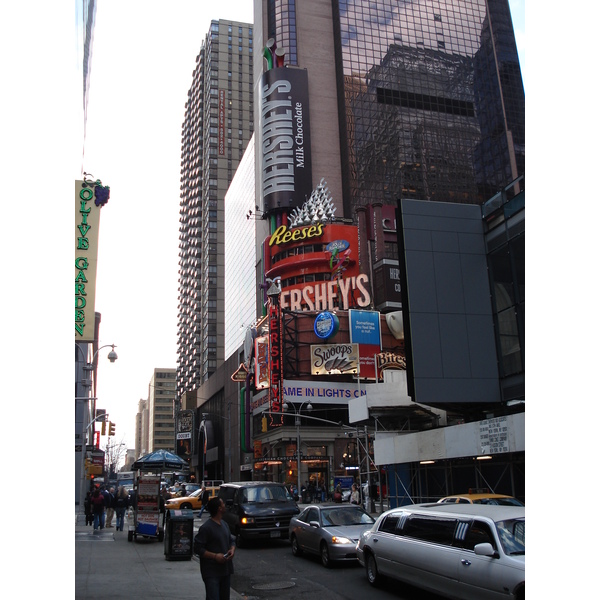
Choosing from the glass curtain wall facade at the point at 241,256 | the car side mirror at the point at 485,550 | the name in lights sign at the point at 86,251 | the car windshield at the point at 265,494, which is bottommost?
the car windshield at the point at 265,494

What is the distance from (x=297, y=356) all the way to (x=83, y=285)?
46.5 metres

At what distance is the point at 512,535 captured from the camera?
9.62m

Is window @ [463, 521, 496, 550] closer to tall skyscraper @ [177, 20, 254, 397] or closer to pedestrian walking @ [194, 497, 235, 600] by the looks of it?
pedestrian walking @ [194, 497, 235, 600]

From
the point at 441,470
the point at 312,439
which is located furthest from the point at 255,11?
the point at 441,470

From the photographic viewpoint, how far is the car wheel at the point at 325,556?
15469 millimetres

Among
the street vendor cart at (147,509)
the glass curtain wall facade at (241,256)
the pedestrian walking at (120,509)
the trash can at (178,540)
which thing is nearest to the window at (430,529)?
the trash can at (178,540)

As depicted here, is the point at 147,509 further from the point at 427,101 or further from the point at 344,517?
the point at 427,101

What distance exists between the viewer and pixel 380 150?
9025 cm

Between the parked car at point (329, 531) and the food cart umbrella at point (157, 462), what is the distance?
325 inches

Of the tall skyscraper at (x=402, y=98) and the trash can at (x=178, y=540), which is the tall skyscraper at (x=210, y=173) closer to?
the tall skyscraper at (x=402, y=98)

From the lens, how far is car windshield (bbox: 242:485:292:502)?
21.5 meters

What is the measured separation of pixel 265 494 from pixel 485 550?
44.2 feet

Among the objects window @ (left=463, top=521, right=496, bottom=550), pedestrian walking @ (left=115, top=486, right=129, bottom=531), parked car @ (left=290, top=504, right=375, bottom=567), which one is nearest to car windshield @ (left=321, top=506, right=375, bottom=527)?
parked car @ (left=290, top=504, right=375, bottom=567)
